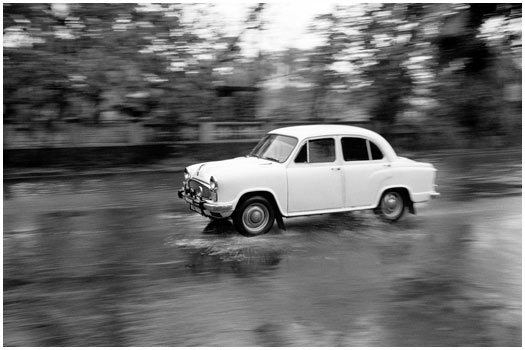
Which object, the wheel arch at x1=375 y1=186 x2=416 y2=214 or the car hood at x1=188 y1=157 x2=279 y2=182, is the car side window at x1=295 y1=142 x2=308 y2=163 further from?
the wheel arch at x1=375 y1=186 x2=416 y2=214

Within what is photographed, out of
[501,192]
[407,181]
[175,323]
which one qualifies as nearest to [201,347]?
[175,323]

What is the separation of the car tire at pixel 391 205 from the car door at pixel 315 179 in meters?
0.83

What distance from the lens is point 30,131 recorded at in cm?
1583

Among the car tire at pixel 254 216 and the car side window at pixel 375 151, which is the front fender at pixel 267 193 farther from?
the car side window at pixel 375 151

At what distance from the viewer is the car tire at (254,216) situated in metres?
7.63

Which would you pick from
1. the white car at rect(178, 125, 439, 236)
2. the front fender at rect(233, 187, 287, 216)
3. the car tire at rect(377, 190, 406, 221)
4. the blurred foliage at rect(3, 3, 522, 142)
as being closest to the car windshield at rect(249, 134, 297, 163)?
the white car at rect(178, 125, 439, 236)

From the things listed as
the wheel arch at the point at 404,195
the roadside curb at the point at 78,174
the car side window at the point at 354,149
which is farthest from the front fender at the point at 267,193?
the roadside curb at the point at 78,174

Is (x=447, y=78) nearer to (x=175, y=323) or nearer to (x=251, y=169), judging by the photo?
(x=251, y=169)

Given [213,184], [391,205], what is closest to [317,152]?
[391,205]

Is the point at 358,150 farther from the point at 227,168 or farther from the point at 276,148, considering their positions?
the point at 227,168

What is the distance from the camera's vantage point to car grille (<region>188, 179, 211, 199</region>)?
762cm

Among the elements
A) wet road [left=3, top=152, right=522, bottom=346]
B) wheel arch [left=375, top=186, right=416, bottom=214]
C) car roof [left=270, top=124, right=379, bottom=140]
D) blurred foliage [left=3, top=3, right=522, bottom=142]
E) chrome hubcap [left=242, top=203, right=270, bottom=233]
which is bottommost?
wet road [left=3, top=152, right=522, bottom=346]

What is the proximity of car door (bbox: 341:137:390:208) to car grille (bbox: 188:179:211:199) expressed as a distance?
80.4 inches

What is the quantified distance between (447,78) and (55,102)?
11211mm
